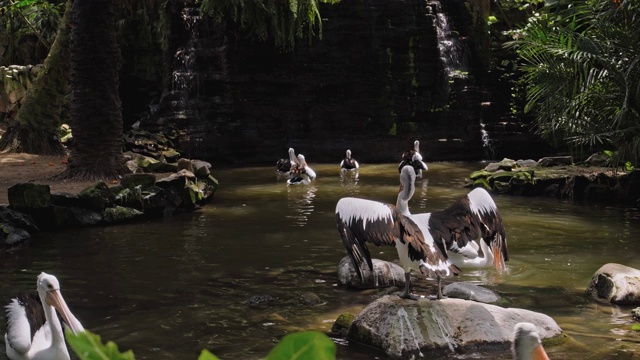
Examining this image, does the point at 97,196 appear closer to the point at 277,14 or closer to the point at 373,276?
the point at 373,276

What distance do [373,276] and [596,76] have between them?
6916 mm

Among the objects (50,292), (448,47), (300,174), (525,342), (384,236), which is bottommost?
(300,174)

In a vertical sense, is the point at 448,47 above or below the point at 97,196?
above

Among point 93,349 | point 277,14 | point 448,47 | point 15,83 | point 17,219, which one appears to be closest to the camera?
point 93,349

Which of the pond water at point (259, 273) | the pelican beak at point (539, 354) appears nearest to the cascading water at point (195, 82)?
the pond water at point (259, 273)

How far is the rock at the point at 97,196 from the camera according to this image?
1131 cm

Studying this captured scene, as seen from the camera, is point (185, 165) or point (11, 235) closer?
point (11, 235)

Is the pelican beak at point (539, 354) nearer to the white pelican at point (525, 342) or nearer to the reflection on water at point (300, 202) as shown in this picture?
the white pelican at point (525, 342)

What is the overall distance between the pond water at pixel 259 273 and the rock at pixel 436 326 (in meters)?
0.12

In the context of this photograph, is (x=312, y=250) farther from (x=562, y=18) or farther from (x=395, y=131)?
(x=395, y=131)

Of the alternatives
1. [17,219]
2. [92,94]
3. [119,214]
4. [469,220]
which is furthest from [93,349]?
[92,94]

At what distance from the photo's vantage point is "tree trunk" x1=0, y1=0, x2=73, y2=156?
16.6m

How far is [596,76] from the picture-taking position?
12820 millimetres

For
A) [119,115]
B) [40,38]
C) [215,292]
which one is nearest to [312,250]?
[215,292]
